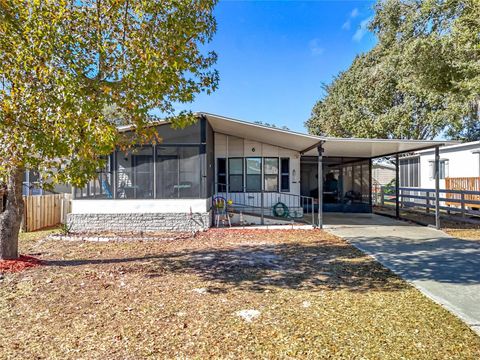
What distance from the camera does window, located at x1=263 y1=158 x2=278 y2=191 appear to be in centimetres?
1242

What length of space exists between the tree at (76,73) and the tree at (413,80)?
7093mm

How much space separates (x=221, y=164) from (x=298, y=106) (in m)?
21.0

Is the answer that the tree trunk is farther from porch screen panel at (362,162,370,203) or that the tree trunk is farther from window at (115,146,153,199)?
porch screen panel at (362,162,370,203)

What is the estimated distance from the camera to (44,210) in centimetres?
1085

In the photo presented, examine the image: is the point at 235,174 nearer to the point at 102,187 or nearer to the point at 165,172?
the point at 165,172

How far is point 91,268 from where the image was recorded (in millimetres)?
5730

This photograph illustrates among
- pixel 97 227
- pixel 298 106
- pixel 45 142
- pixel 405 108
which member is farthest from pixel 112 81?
pixel 298 106

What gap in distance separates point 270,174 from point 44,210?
7973 mm

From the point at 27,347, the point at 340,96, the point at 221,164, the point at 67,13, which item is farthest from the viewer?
the point at 340,96

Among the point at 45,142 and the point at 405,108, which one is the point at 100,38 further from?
the point at 405,108

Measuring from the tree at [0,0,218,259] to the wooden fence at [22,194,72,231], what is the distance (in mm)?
4902

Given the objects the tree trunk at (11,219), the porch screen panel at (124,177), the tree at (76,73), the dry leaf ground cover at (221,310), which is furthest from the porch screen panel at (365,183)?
the tree trunk at (11,219)

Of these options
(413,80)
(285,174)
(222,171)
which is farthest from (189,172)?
(413,80)

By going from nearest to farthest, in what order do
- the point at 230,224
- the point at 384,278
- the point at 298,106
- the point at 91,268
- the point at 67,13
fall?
the point at 67,13 < the point at 384,278 < the point at 91,268 < the point at 230,224 < the point at 298,106
